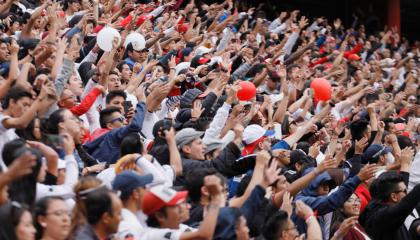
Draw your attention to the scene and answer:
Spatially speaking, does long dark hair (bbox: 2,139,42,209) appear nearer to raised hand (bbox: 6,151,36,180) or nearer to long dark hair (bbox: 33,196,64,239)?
long dark hair (bbox: 33,196,64,239)

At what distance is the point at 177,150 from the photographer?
614 centimetres

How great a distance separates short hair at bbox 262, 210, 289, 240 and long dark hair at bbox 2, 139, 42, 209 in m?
1.47

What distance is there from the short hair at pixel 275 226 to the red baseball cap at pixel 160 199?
886 millimetres

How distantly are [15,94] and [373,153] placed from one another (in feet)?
12.2

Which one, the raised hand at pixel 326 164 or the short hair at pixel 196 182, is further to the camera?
the raised hand at pixel 326 164

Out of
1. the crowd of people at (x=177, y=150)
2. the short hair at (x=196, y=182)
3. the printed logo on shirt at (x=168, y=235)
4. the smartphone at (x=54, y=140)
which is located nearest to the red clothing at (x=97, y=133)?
the crowd of people at (x=177, y=150)

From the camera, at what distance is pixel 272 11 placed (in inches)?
865

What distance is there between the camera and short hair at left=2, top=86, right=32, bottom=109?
603 centimetres

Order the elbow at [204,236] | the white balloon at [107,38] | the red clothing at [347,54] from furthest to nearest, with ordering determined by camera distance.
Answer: the red clothing at [347,54]
the white balloon at [107,38]
the elbow at [204,236]

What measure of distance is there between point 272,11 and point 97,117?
1460 cm

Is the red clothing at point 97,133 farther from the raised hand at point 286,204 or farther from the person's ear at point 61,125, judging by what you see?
the raised hand at point 286,204

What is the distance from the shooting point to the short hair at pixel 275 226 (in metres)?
5.64

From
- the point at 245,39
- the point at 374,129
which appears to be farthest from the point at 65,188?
the point at 245,39

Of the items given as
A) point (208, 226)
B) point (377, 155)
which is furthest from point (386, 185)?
point (208, 226)
